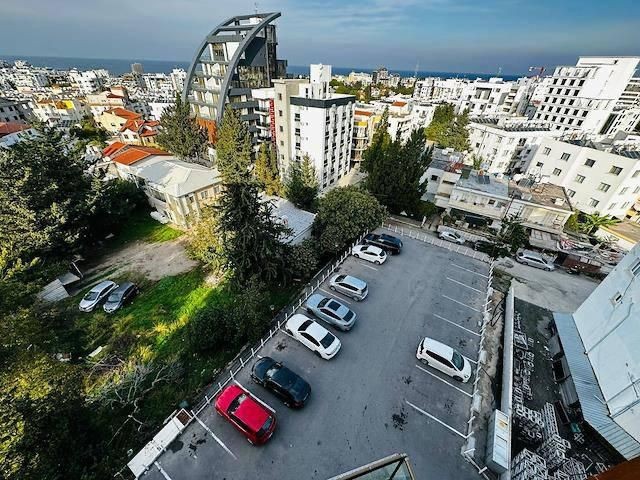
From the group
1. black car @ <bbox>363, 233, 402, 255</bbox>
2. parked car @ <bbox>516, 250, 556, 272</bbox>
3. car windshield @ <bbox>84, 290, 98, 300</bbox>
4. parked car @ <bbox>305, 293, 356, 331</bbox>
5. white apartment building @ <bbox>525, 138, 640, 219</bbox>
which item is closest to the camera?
parked car @ <bbox>305, 293, 356, 331</bbox>

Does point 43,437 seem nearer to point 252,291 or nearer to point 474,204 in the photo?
point 252,291

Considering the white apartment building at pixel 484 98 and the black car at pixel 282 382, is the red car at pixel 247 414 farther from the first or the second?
the white apartment building at pixel 484 98

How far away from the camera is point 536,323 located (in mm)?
20984

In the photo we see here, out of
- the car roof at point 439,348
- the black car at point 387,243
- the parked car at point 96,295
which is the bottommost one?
the parked car at point 96,295

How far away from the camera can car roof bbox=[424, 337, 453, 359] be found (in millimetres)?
14508

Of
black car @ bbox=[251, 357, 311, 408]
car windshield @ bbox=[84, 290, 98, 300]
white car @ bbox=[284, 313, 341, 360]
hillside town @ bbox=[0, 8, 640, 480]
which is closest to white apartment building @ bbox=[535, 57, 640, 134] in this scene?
hillside town @ bbox=[0, 8, 640, 480]

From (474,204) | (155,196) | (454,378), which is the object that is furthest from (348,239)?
(155,196)

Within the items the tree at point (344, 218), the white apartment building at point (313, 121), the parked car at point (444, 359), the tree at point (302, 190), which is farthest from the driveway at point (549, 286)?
the white apartment building at point (313, 121)

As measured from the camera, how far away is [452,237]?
1226 inches

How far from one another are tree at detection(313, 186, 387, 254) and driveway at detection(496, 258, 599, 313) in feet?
48.5

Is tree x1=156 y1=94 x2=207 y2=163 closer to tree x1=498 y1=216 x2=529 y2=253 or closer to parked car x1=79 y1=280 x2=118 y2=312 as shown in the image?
parked car x1=79 y1=280 x2=118 y2=312

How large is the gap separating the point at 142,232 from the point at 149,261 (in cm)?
676

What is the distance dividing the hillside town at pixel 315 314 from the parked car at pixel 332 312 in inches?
5.2

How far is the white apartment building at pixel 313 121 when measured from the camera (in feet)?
127
